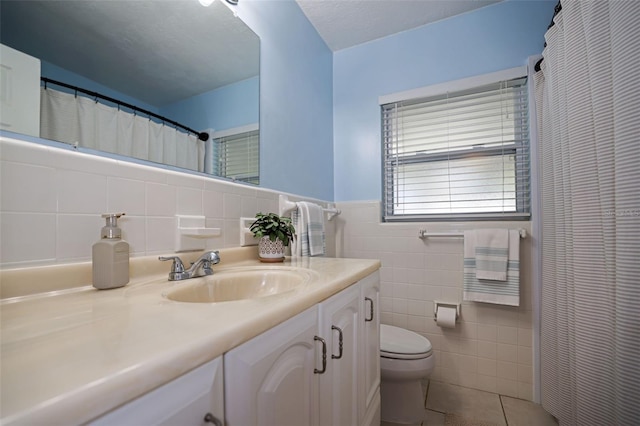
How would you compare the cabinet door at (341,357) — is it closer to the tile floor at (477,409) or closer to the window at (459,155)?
the tile floor at (477,409)

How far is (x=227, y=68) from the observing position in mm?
1183

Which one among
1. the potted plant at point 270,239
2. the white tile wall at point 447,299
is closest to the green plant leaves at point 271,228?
the potted plant at point 270,239

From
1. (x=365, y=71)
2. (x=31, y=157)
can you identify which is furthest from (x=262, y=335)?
(x=365, y=71)

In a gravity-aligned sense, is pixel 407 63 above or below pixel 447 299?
above

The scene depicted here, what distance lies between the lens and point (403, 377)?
1322 mm

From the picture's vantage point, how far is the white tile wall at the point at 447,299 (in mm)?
1576

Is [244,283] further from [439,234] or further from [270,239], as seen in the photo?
[439,234]

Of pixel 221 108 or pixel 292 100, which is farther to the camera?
pixel 292 100

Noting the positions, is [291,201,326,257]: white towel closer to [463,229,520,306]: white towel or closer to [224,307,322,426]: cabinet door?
[224,307,322,426]: cabinet door

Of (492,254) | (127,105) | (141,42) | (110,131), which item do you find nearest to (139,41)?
(141,42)

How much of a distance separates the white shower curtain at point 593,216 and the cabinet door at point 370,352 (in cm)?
76

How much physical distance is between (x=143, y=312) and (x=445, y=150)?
1927mm

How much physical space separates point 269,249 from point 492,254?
1309 mm

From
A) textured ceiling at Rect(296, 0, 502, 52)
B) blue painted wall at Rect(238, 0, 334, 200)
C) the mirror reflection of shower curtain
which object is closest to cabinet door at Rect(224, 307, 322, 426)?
the mirror reflection of shower curtain
